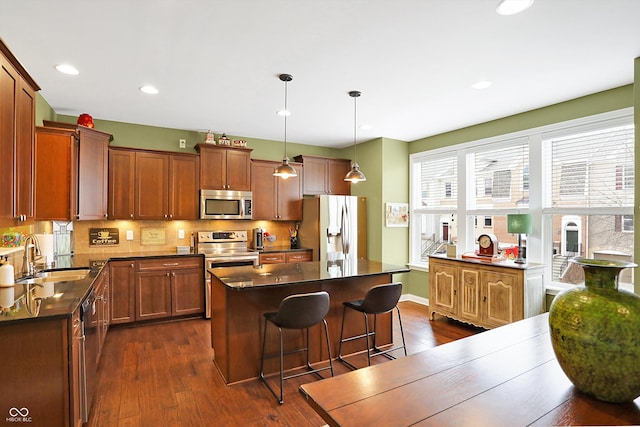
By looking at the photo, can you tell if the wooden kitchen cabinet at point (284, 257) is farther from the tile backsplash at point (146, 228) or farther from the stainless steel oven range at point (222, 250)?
the tile backsplash at point (146, 228)

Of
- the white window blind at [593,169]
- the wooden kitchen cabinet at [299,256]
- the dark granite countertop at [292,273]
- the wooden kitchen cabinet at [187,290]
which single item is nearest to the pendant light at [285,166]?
the dark granite countertop at [292,273]

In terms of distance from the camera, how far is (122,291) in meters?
4.29

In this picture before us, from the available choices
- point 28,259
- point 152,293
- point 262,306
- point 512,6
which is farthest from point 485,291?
point 28,259

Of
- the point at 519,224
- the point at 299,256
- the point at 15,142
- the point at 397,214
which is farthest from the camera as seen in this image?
the point at 397,214

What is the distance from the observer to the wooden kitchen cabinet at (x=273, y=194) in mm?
5484

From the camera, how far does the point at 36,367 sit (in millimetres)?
1834

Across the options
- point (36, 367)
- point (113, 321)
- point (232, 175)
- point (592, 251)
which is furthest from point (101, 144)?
point (592, 251)

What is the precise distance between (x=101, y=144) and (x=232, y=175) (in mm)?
1692

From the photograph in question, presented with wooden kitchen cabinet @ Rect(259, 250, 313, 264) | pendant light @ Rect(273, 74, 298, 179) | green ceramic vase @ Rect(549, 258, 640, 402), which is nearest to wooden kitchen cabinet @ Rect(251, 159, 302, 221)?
wooden kitchen cabinet @ Rect(259, 250, 313, 264)

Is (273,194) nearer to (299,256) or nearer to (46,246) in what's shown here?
(299,256)

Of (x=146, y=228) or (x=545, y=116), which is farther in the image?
(x=146, y=228)

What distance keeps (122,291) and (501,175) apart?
506 centimetres

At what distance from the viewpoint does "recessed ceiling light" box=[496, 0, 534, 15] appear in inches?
82.0

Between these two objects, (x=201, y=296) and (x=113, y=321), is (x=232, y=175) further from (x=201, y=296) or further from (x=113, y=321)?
(x=113, y=321)
